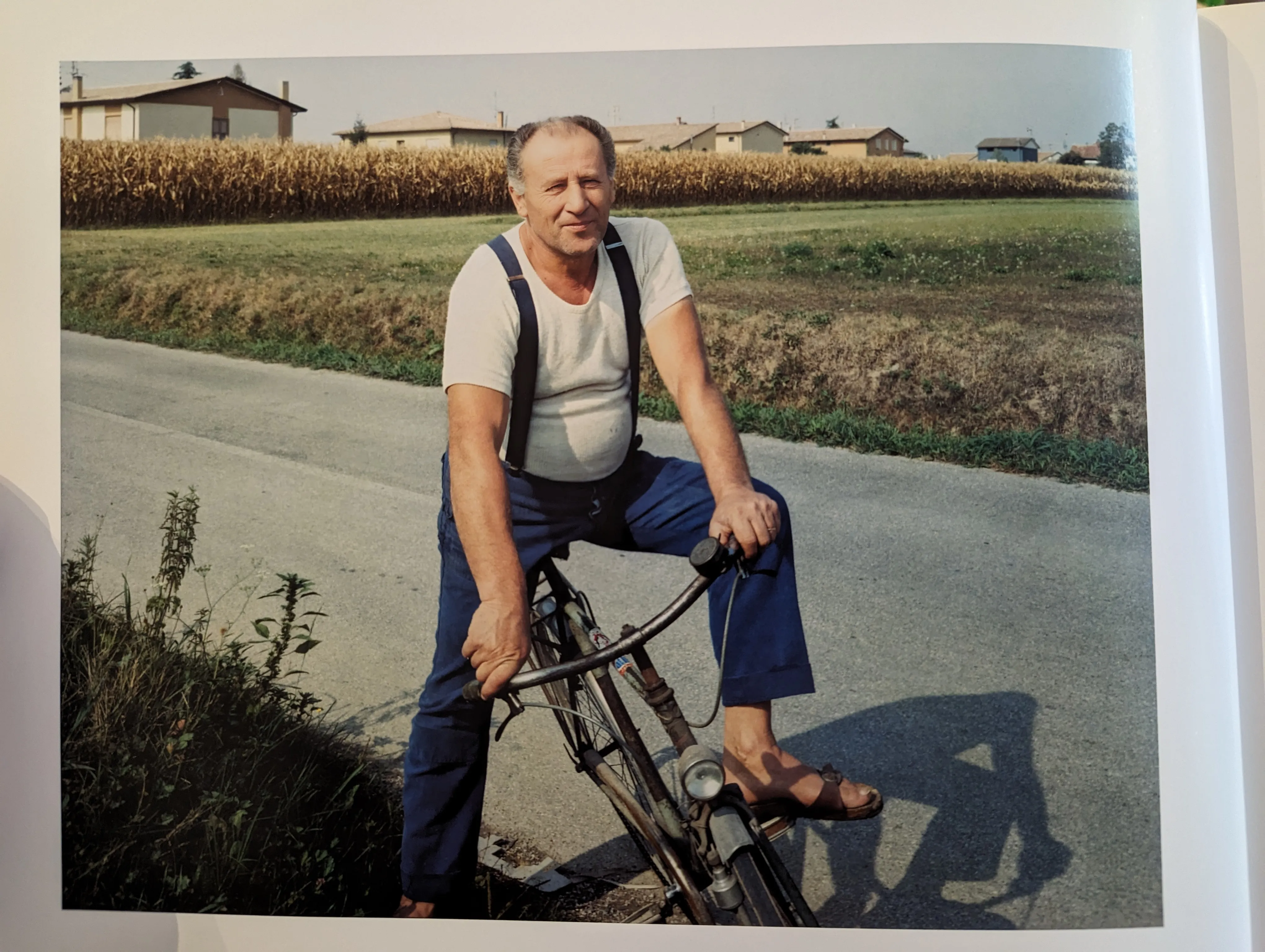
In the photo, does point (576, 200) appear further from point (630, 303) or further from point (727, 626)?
point (727, 626)

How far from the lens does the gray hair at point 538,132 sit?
2.76 meters

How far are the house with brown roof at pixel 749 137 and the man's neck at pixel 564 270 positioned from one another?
483 mm

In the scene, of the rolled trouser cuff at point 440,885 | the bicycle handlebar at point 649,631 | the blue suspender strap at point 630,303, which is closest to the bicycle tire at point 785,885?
the bicycle handlebar at point 649,631

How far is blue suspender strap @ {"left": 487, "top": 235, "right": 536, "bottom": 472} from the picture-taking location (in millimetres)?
2713

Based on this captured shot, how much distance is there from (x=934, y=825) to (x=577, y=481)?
1.22 metres

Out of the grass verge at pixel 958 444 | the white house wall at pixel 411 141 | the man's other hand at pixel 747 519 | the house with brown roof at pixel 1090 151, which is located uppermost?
the white house wall at pixel 411 141

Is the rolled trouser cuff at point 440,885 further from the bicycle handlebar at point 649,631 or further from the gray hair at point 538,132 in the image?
the gray hair at point 538,132

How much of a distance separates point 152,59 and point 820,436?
2.04 metres

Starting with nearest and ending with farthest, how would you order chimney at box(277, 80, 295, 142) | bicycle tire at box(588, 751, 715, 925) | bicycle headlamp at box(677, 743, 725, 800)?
1. bicycle headlamp at box(677, 743, 725, 800)
2. bicycle tire at box(588, 751, 715, 925)
3. chimney at box(277, 80, 295, 142)

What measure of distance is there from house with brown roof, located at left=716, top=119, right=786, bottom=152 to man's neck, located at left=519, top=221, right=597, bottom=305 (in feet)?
1.58

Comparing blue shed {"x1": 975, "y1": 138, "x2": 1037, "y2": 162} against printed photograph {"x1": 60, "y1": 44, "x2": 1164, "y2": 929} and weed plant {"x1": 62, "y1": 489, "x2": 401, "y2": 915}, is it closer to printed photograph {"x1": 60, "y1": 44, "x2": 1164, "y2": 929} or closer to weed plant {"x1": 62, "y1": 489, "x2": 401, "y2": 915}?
printed photograph {"x1": 60, "y1": 44, "x2": 1164, "y2": 929}

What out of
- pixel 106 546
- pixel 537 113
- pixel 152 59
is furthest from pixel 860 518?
pixel 152 59

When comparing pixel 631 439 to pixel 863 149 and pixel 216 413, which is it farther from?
pixel 216 413

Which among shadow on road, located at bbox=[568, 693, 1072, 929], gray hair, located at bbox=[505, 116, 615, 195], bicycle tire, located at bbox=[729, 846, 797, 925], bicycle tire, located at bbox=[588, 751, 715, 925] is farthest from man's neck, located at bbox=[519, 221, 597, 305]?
bicycle tire, located at bbox=[729, 846, 797, 925]
